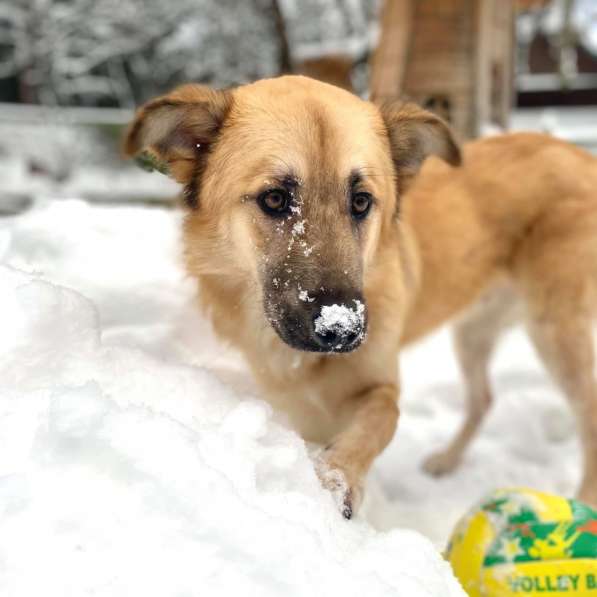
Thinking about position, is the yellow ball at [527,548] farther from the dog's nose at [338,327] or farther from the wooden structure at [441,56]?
the wooden structure at [441,56]

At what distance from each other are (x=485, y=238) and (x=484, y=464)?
1.21 metres

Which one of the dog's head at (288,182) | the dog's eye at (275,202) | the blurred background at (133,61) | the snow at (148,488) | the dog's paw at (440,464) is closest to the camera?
the snow at (148,488)

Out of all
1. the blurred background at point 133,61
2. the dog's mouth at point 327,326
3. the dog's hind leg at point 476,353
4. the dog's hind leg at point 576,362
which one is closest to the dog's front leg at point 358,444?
the dog's mouth at point 327,326

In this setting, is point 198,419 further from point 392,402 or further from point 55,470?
point 392,402

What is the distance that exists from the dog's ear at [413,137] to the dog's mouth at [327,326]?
2.79 feet

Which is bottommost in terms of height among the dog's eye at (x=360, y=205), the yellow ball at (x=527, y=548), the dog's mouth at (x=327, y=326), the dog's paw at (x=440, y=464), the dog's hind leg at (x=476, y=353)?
the dog's paw at (x=440, y=464)

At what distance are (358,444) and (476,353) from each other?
2.07 metres

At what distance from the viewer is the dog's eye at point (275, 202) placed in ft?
6.28

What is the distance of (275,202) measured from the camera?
1.93m

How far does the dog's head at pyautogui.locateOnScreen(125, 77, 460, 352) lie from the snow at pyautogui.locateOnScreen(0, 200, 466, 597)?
354 millimetres

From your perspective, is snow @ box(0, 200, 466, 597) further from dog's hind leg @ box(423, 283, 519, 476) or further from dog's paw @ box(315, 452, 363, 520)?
dog's hind leg @ box(423, 283, 519, 476)

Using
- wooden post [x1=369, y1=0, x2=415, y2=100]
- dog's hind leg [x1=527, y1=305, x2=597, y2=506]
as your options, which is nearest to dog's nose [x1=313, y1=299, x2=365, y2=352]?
dog's hind leg [x1=527, y1=305, x2=597, y2=506]

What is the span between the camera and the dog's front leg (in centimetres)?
158

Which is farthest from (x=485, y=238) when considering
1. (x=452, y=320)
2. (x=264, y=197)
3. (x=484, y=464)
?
(x=264, y=197)
